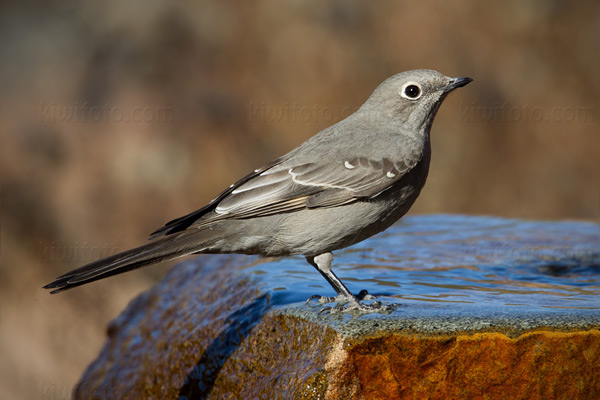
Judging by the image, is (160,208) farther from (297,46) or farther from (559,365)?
(559,365)

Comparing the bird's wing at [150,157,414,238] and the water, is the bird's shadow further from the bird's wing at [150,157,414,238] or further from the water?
the bird's wing at [150,157,414,238]

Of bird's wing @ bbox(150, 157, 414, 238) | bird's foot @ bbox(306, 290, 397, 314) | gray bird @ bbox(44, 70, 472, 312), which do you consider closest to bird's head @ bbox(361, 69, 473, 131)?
gray bird @ bbox(44, 70, 472, 312)

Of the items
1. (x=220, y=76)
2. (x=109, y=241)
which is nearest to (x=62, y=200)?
(x=109, y=241)

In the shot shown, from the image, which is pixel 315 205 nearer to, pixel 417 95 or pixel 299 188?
pixel 299 188

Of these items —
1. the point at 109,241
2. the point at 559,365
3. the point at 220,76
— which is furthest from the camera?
the point at 220,76

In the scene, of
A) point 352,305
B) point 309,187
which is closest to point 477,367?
point 352,305

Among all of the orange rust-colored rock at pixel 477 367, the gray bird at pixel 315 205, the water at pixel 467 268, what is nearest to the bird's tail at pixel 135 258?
the gray bird at pixel 315 205
